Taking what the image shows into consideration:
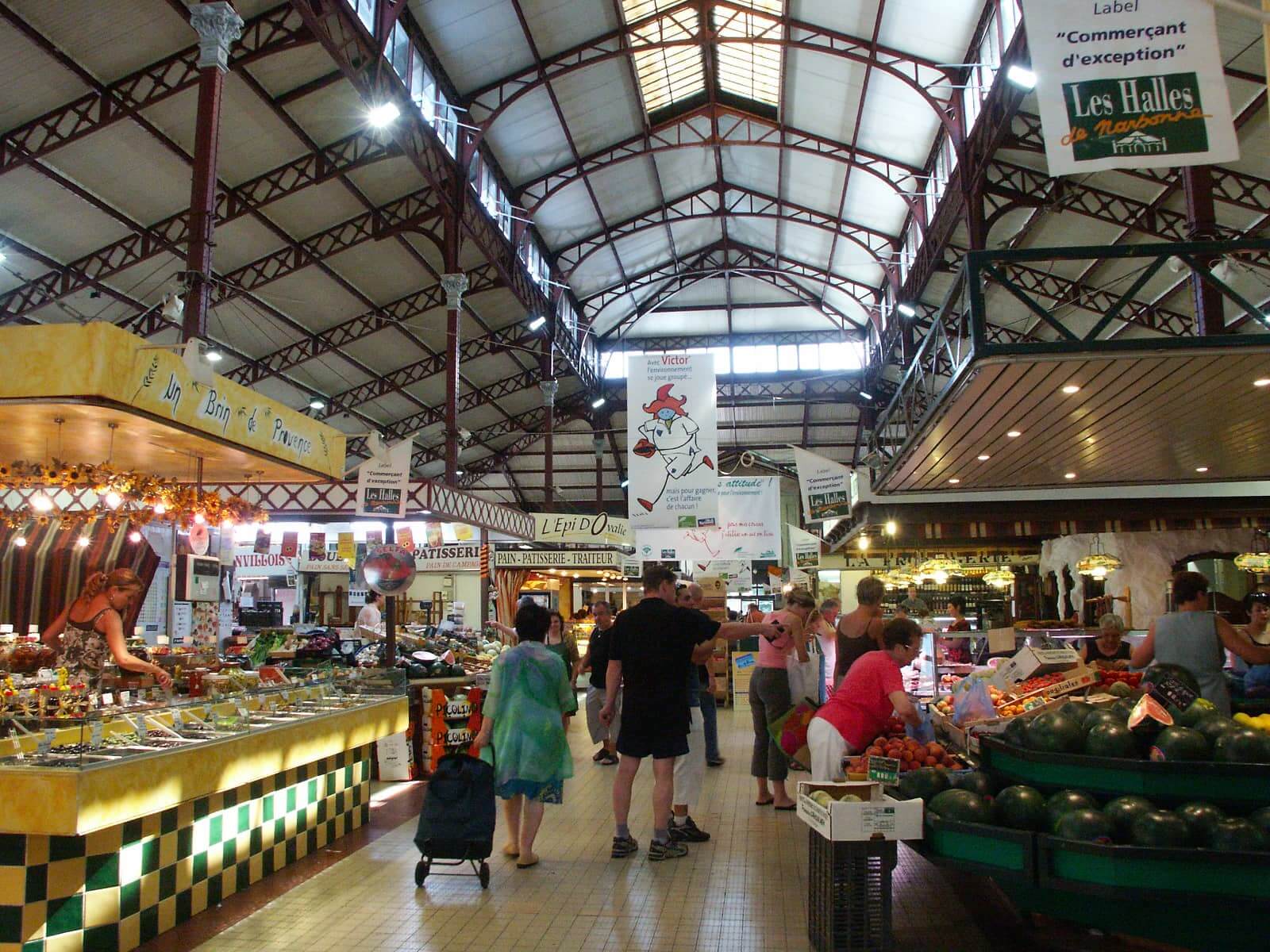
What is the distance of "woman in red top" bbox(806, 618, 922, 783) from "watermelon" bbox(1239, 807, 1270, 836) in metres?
1.58

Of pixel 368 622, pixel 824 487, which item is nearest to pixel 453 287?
pixel 368 622

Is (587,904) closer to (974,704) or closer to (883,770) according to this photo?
(883,770)

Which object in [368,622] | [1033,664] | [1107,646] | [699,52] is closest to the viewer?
[1033,664]

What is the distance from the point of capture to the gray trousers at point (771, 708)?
650cm

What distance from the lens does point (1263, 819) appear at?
3143 millimetres

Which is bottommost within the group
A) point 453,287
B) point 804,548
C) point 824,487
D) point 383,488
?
point 804,548

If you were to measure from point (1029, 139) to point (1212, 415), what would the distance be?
248 inches

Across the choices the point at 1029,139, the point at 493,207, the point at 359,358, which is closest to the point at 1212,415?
the point at 1029,139

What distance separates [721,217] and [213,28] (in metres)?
14.3

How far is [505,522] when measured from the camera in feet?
60.0

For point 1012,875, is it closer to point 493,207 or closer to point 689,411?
point 689,411

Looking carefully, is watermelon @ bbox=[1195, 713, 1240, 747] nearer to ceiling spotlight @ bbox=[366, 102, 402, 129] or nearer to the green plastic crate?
the green plastic crate

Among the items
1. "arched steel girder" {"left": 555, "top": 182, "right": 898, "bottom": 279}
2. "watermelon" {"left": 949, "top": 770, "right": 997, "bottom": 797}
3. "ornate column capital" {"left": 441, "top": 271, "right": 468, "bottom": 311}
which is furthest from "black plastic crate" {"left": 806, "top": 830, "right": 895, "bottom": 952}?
"arched steel girder" {"left": 555, "top": 182, "right": 898, "bottom": 279}

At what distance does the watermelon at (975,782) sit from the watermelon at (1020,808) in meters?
0.19
